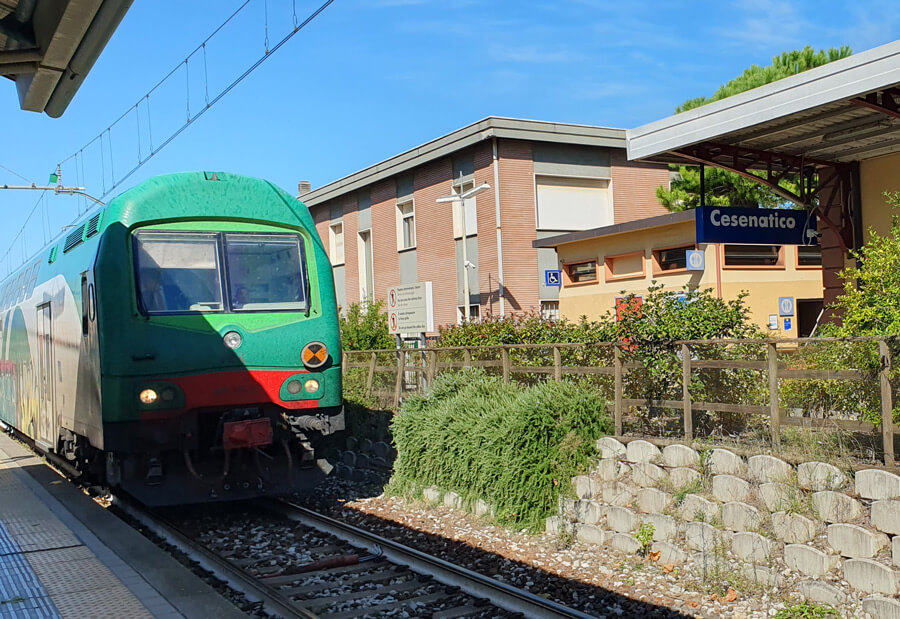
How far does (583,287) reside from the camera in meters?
23.3

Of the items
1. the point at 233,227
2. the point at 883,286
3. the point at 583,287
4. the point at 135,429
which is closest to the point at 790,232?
the point at 883,286

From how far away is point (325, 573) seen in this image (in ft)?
25.0

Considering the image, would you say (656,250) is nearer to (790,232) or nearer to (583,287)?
(583,287)

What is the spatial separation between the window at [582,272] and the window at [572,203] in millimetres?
1949

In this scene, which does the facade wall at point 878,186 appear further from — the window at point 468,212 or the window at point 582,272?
the window at point 468,212

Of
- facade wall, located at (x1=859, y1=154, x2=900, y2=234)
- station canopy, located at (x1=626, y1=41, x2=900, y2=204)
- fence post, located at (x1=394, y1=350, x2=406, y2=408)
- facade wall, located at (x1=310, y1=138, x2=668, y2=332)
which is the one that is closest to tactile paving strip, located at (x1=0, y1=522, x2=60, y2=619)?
fence post, located at (x1=394, y1=350, x2=406, y2=408)

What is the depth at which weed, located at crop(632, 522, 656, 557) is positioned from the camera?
8008mm

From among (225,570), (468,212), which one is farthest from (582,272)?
(225,570)

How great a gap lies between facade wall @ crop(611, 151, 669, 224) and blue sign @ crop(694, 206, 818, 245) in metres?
14.9

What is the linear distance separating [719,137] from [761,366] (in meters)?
4.33

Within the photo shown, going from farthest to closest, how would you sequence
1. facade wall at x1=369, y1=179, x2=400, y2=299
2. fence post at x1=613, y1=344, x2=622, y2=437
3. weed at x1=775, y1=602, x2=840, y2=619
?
facade wall at x1=369, y1=179, x2=400, y2=299 → fence post at x1=613, y1=344, x2=622, y2=437 → weed at x1=775, y1=602, x2=840, y2=619

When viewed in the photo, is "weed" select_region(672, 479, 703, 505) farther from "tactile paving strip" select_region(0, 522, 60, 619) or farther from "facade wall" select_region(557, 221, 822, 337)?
"facade wall" select_region(557, 221, 822, 337)

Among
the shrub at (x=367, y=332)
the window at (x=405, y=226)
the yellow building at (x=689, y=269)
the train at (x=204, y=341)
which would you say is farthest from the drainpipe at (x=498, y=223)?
the train at (x=204, y=341)

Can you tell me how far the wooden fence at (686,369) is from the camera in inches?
271
